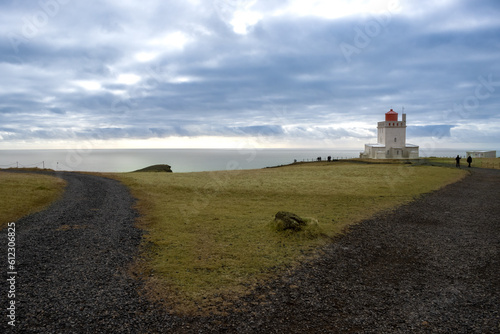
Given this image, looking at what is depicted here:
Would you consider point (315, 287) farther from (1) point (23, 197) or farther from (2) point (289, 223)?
(1) point (23, 197)

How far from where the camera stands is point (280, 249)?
42.1ft

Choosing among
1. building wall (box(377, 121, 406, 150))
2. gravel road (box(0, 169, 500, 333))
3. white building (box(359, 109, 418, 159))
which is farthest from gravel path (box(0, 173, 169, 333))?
building wall (box(377, 121, 406, 150))

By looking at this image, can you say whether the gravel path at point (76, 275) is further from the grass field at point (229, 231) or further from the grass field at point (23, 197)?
the grass field at point (23, 197)

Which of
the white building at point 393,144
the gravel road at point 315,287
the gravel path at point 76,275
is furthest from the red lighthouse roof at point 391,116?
the gravel path at point 76,275

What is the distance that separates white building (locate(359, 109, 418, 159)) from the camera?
3162 inches

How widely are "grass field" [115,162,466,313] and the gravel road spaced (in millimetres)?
798

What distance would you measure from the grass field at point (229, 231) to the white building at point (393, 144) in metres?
51.1

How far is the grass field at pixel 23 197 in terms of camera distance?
19.0 meters

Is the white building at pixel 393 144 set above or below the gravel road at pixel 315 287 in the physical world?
above

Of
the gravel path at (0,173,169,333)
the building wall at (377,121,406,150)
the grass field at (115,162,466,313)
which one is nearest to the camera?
the gravel path at (0,173,169,333)

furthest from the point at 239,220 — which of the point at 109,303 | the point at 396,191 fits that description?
the point at 396,191

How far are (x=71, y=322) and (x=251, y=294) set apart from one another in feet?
14.3

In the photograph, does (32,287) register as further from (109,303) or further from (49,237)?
(49,237)

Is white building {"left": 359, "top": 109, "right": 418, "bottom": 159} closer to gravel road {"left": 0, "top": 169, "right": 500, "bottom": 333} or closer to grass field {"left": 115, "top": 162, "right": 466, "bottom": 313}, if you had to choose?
grass field {"left": 115, "top": 162, "right": 466, "bottom": 313}
